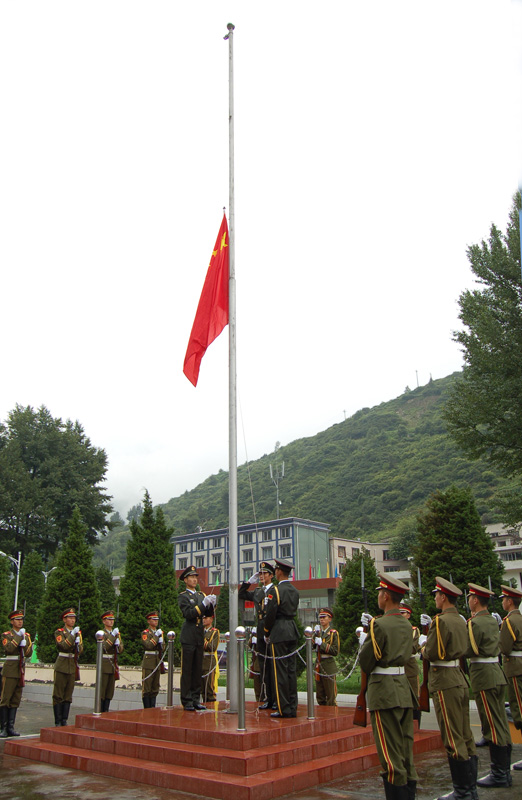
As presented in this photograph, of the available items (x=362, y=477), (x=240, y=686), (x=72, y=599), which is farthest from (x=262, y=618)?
(x=362, y=477)

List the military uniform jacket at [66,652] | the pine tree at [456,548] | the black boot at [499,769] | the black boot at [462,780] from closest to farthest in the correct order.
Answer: the black boot at [462,780] → the black boot at [499,769] → the military uniform jacket at [66,652] → the pine tree at [456,548]

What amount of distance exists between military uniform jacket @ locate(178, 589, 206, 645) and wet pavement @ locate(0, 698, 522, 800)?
211 cm

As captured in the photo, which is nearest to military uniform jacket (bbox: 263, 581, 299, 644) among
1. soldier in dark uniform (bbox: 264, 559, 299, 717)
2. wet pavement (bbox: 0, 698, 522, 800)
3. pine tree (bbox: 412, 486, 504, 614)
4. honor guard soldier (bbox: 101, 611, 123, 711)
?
soldier in dark uniform (bbox: 264, 559, 299, 717)

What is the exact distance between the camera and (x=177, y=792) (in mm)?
6367

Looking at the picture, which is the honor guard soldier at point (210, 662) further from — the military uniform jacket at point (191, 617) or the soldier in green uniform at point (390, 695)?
the soldier in green uniform at point (390, 695)

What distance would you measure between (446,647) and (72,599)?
639 inches

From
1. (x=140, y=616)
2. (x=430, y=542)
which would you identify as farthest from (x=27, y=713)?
(x=430, y=542)

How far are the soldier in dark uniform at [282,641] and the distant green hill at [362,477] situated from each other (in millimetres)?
58440

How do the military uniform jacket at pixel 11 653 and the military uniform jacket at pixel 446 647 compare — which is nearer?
the military uniform jacket at pixel 446 647

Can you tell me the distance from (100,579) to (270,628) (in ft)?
105

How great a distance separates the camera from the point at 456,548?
1547 centimetres

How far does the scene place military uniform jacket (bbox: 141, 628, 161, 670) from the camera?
12.1 metres

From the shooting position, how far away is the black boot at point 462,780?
5.66 metres

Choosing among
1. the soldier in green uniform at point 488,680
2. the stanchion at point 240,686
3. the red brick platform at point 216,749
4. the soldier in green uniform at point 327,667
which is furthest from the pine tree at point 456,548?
the stanchion at point 240,686
